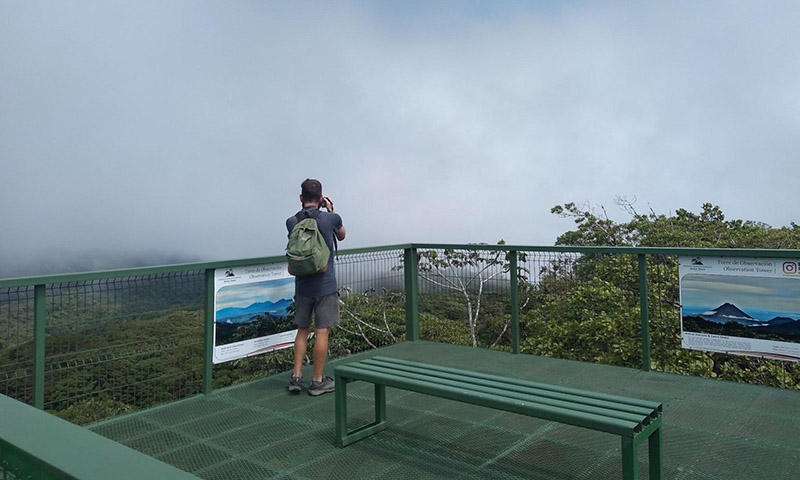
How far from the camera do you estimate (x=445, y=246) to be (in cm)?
684

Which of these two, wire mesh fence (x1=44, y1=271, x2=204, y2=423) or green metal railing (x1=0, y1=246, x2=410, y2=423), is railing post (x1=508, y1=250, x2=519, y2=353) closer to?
green metal railing (x1=0, y1=246, x2=410, y2=423)

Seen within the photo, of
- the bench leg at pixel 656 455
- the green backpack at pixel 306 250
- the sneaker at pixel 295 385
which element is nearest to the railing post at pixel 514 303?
the green backpack at pixel 306 250

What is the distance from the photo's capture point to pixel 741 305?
16.6 feet

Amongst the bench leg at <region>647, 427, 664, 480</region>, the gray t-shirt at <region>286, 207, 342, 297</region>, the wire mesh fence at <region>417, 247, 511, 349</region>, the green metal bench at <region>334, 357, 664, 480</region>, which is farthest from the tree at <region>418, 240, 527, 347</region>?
the bench leg at <region>647, 427, 664, 480</region>

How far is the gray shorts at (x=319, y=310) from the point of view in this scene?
194 inches

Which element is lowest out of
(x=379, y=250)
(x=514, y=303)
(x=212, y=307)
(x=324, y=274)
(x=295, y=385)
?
(x=295, y=385)

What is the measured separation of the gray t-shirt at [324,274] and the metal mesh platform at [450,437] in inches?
35.8

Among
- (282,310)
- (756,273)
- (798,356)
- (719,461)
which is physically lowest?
(719,461)

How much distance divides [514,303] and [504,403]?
10.8 feet

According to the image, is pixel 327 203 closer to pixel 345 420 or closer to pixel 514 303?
pixel 345 420

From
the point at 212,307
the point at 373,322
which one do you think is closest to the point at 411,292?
the point at 373,322

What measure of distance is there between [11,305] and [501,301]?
4745 mm

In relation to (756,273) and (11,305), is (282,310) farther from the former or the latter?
(756,273)

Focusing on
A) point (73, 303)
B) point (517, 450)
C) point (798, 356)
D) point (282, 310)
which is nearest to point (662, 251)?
point (798, 356)
